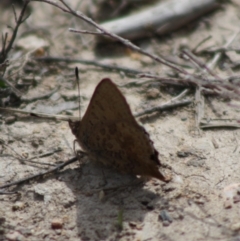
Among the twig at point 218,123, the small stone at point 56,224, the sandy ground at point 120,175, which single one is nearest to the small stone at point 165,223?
the sandy ground at point 120,175

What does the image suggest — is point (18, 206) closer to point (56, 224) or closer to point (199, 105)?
point (56, 224)

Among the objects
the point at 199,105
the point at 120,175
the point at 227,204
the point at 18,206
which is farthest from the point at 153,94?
the point at 18,206

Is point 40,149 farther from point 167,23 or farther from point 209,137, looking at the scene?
point 167,23

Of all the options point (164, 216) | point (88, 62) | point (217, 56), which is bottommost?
point (164, 216)

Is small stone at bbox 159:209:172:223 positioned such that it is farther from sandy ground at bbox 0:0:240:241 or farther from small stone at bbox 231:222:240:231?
small stone at bbox 231:222:240:231

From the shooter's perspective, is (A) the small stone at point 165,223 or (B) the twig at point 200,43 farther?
(B) the twig at point 200,43

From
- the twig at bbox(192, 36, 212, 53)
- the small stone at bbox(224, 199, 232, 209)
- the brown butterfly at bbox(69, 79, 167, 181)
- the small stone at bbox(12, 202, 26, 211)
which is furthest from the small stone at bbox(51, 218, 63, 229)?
the twig at bbox(192, 36, 212, 53)

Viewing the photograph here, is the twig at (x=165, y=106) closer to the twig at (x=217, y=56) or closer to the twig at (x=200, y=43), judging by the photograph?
the twig at (x=217, y=56)
